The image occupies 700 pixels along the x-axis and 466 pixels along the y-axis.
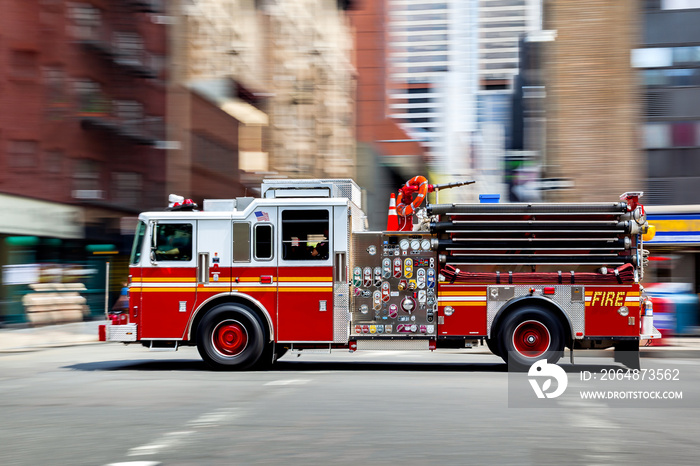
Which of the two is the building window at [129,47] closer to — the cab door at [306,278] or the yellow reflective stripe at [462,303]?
the cab door at [306,278]

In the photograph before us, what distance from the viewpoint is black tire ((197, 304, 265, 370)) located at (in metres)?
13.7

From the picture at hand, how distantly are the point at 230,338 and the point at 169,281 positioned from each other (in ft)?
4.50

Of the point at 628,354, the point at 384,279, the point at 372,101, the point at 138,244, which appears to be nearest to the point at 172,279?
the point at 138,244

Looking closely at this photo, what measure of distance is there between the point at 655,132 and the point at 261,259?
1052 inches

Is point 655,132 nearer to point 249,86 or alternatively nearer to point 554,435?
point 249,86

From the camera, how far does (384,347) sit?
13.5 meters

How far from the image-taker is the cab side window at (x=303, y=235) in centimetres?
1382

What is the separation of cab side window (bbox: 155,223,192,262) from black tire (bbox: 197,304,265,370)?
1.11 meters

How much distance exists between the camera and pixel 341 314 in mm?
13633

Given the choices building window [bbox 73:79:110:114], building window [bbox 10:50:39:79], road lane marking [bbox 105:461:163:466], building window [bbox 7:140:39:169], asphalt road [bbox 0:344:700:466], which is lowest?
asphalt road [bbox 0:344:700:466]

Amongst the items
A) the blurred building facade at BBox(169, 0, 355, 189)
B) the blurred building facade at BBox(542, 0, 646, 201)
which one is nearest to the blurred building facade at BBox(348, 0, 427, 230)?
the blurred building facade at BBox(169, 0, 355, 189)

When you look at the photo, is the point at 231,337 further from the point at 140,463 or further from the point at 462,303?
the point at 140,463

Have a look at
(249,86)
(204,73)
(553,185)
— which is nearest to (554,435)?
(553,185)

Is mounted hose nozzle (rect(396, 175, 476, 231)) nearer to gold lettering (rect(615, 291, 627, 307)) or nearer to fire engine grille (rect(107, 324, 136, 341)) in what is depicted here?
gold lettering (rect(615, 291, 627, 307))
